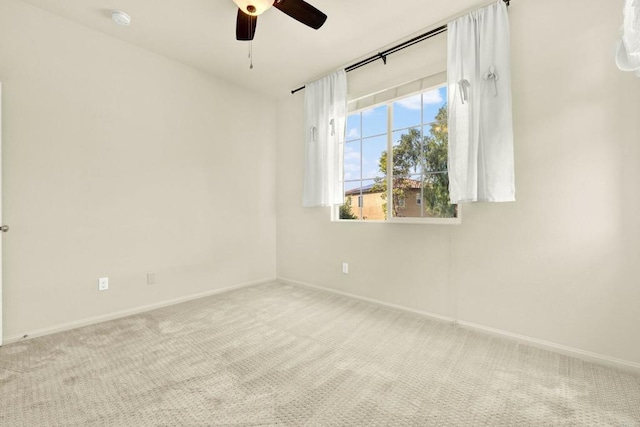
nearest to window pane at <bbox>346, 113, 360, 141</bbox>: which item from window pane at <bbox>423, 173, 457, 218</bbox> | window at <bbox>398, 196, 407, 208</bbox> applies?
window at <bbox>398, 196, 407, 208</bbox>

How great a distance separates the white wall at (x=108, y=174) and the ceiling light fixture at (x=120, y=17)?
38cm

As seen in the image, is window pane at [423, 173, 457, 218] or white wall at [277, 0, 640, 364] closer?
white wall at [277, 0, 640, 364]

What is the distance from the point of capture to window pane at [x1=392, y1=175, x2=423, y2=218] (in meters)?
2.88

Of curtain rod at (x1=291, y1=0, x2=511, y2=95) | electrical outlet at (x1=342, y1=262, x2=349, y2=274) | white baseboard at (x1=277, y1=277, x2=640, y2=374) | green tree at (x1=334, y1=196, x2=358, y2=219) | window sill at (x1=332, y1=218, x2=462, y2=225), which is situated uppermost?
curtain rod at (x1=291, y1=0, x2=511, y2=95)

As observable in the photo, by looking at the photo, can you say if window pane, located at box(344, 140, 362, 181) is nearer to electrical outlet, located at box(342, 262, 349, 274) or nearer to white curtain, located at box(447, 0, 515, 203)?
electrical outlet, located at box(342, 262, 349, 274)

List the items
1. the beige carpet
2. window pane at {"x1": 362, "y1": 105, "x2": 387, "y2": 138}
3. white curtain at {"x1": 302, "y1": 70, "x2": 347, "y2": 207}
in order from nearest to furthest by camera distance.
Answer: the beige carpet
window pane at {"x1": 362, "y1": 105, "x2": 387, "y2": 138}
white curtain at {"x1": 302, "y1": 70, "x2": 347, "y2": 207}

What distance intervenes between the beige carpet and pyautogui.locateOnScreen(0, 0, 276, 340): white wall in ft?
1.66

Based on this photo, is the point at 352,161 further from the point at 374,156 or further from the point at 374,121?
the point at 374,121

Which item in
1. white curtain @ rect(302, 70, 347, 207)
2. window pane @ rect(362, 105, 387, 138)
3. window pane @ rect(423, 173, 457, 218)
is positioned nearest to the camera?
window pane @ rect(423, 173, 457, 218)

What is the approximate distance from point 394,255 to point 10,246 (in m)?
3.27

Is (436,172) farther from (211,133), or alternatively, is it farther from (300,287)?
(211,133)

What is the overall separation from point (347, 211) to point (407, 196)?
83 centimetres

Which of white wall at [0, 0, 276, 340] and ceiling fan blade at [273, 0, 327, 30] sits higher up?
ceiling fan blade at [273, 0, 327, 30]

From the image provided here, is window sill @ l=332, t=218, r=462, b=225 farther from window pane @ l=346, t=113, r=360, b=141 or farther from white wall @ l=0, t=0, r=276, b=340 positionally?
white wall @ l=0, t=0, r=276, b=340
